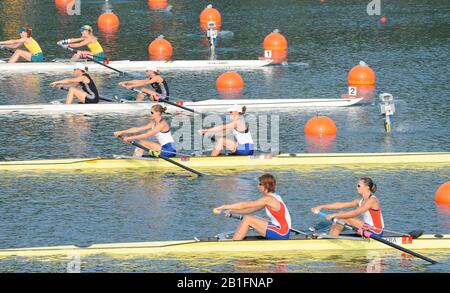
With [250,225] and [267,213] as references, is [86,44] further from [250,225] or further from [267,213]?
[267,213]

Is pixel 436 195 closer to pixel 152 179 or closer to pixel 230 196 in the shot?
pixel 230 196

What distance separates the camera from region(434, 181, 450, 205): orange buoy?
997 inches

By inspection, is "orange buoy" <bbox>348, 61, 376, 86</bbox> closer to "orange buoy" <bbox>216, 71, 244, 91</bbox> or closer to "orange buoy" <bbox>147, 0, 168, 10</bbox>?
"orange buoy" <bbox>216, 71, 244, 91</bbox>

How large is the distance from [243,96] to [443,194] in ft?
39.2

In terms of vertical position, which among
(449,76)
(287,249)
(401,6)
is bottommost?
(287,249)

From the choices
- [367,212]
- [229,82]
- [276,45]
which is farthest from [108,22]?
[367,212]

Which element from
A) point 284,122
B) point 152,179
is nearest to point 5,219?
point 152,179

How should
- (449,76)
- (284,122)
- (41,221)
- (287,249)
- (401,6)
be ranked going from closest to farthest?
(287,249), (41,221), (284,122), (449,76), (401,6)

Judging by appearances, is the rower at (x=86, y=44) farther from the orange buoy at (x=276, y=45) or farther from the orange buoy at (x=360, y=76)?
the orange buoy at (x=360, y=76)

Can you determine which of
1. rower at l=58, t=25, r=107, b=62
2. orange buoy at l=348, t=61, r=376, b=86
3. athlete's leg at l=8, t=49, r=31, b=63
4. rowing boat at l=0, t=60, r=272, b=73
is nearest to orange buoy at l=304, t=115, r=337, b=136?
orange buoy at l=348, t=61, r=376, b=86

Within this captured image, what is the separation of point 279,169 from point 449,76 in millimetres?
12058

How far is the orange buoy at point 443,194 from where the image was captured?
25.3m

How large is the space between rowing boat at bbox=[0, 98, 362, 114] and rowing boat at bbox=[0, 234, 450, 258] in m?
12.4

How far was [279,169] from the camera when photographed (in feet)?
92.4
